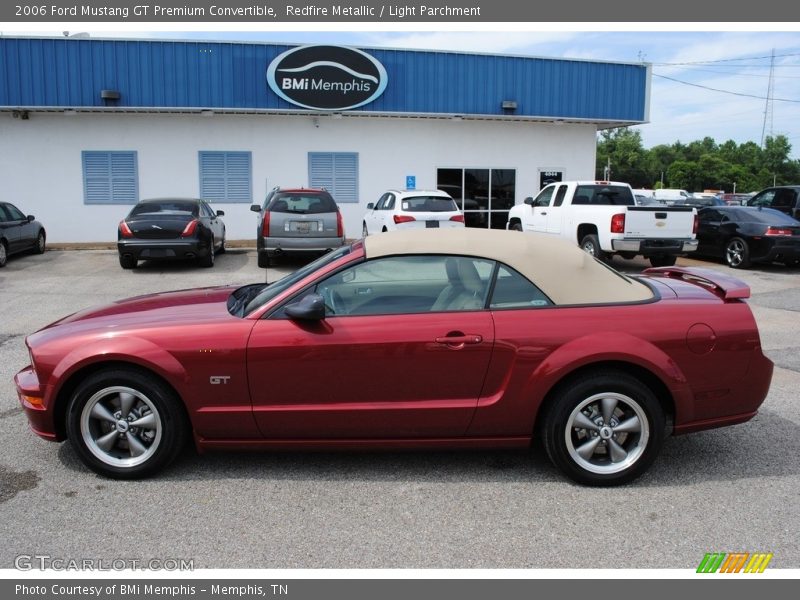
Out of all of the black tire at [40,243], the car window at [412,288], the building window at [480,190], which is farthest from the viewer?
the building window at [480,190]

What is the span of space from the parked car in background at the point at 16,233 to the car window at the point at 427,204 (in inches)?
330

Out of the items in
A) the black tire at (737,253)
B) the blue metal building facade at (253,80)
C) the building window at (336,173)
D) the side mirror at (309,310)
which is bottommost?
the black tire at (737,253)

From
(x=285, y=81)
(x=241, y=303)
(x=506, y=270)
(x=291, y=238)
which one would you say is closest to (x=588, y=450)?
(x=506, y=270)

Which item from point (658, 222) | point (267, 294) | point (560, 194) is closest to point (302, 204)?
point (560, 194)

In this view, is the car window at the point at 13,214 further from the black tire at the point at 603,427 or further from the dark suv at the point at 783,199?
the dark suv at the point at 783,199

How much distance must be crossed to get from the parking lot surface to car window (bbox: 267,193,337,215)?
349 inches

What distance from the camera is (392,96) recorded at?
64.8 ft

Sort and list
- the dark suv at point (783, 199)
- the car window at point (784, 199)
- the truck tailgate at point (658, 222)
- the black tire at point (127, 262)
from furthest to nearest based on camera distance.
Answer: the car window at point (784, 199), the dark suv at point (783, 199), the black tire at point (127, 262), the truck tailgate at point (658, 222)

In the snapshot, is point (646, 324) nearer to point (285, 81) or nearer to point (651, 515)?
point (651, 515)

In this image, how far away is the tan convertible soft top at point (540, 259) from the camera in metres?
4.25

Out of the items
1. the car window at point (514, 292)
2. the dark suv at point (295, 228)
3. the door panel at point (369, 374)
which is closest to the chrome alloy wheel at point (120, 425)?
the door panel at point (369, 374)

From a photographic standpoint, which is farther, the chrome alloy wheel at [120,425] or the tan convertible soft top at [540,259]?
the tan convertible soft top at [540,259]

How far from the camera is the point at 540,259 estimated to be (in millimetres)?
4387

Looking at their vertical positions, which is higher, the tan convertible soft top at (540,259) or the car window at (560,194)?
the car window at (560,194)
